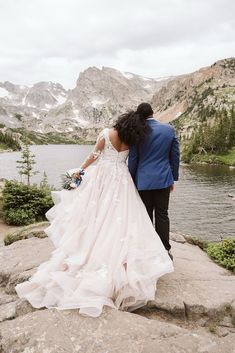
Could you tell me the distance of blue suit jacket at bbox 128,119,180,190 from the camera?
7688 millimetres

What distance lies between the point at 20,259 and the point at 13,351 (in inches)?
177

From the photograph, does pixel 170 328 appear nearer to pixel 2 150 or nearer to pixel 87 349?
pixel 87 349

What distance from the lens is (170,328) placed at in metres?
6.18

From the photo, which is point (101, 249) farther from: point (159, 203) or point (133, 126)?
point (133, 126)

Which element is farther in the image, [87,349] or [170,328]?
[170,328]

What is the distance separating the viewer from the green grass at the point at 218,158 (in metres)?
96.2

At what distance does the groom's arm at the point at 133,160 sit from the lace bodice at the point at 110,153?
139 mm

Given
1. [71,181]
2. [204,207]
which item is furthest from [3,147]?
[71,181]

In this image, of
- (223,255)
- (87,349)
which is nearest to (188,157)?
(223,255)

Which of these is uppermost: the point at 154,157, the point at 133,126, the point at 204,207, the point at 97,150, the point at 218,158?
the point at 133,126

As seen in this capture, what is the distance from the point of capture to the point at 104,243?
7219mm

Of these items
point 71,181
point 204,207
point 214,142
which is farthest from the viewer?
point 214,142

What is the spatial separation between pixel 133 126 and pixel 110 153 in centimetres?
86

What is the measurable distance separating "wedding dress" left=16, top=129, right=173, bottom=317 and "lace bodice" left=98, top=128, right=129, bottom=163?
21 millimetres
